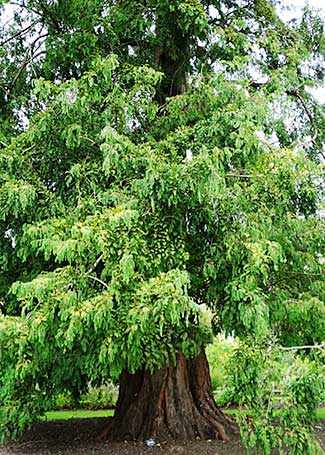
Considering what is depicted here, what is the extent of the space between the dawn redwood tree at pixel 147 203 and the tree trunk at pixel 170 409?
1.1 inches

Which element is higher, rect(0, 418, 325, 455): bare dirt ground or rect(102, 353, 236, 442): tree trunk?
rect(102, 353, 236, 442): tree trunk

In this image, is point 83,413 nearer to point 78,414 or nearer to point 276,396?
point 78,414

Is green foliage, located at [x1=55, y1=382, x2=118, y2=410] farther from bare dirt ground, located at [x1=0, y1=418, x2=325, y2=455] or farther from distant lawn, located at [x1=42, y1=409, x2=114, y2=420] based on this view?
bare dirt ground, located at [x1=0, y1=418, x2=325, y2=455]

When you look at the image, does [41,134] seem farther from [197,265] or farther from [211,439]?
[211,439]

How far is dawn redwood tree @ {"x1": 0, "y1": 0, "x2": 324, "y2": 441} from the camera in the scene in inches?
203

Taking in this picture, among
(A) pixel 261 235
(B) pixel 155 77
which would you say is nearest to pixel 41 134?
(B) pixel 155 77

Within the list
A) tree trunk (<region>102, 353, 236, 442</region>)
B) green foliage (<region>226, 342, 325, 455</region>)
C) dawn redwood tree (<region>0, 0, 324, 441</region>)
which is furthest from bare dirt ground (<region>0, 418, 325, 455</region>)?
green foliage (<region>226, 342, 325, 455</region>)

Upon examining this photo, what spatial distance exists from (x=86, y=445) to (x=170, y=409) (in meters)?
1.26

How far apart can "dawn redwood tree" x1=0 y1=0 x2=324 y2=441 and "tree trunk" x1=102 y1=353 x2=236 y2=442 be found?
0.03 meters

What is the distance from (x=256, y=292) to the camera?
5652 mm

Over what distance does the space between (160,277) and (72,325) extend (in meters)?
0.81

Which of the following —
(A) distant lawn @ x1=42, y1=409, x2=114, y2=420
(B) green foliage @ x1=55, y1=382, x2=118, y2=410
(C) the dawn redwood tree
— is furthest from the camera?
(B) green foliage @ x1=55, y1=382, x2=118, y2=410

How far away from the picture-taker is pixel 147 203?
5.71 meters

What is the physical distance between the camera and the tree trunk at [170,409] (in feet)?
26.8
